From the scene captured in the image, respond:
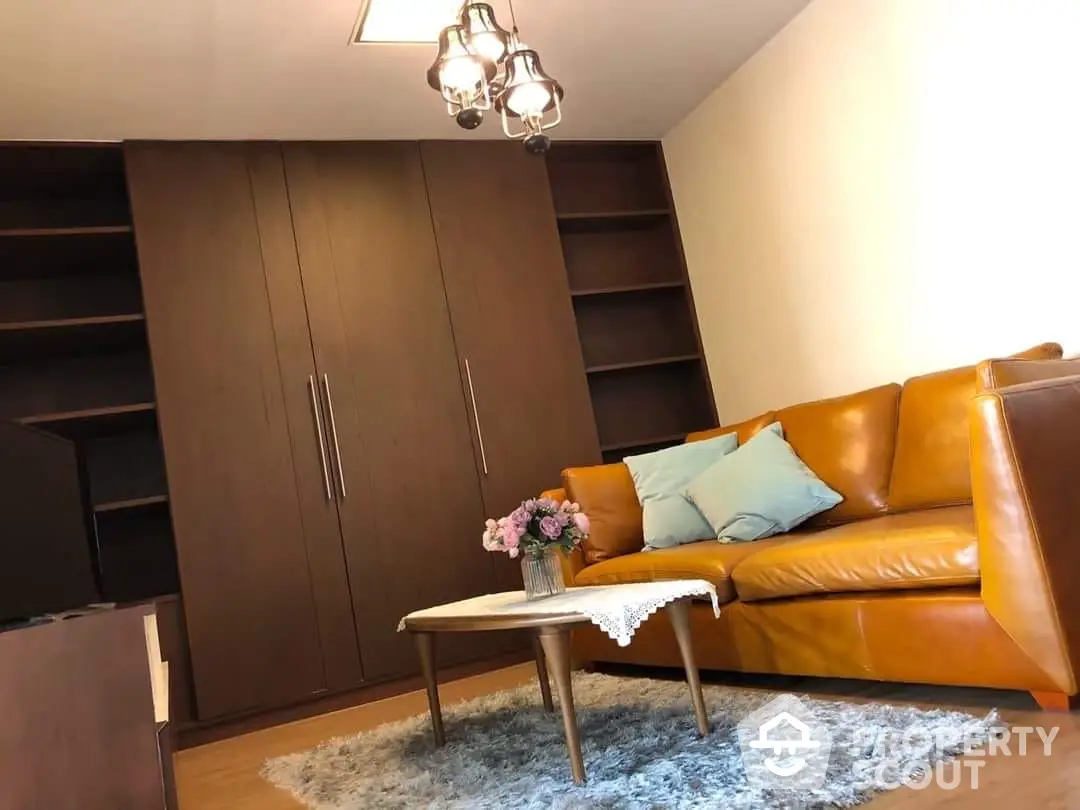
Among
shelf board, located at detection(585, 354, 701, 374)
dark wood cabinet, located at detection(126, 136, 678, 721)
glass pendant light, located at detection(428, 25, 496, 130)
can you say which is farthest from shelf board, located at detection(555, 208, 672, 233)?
glass pendant light, located at detection(428, 25, 496, 130)

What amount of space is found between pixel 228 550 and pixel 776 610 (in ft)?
7.33

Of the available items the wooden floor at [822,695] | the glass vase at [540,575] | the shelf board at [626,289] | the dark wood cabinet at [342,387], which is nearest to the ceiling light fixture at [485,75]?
the glass vase at [540,575]

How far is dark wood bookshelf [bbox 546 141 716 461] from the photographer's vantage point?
481 cm

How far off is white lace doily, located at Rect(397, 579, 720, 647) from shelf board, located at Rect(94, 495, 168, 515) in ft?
5.17

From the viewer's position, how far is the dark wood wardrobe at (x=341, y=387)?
148 inches

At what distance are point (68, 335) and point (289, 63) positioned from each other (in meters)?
1.43

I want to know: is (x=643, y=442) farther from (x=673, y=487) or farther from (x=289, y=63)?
(x=289, y=63)

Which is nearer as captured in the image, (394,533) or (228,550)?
(228,550)

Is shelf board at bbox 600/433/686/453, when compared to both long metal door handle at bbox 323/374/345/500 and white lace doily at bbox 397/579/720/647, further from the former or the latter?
white lace doily at bbox 397/579/720/647

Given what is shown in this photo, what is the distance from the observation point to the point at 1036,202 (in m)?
2.98

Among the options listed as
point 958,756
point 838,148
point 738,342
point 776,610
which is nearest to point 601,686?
point 776,610

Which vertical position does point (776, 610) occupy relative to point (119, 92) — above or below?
below

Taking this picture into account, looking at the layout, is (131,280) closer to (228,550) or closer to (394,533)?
(228,550)

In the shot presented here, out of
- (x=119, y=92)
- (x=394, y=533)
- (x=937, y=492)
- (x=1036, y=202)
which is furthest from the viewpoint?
(x=394, y=533)
